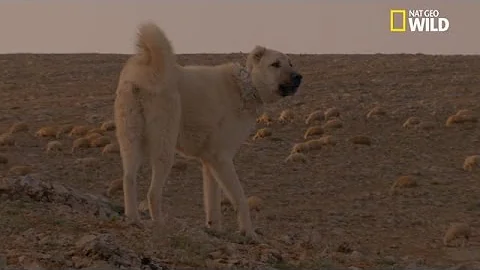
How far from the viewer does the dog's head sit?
35.3ft

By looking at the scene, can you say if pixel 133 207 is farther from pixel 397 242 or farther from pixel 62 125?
pixel 62 125

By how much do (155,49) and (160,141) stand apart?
0.93 m

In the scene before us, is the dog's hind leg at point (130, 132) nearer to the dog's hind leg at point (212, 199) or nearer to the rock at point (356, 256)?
the dog's hind leg at point (212, 199)

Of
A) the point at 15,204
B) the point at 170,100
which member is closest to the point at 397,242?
the point at 170,100

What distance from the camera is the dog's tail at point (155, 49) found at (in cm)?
978

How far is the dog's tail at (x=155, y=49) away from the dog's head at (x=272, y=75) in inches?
48.5

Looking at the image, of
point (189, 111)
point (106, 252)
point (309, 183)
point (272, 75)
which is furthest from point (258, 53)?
point (309, 183)

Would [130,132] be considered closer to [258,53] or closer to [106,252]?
[258,53]

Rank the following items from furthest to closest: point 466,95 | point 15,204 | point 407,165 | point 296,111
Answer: point 466,95
point 296,111
point 407,165
point 15,204

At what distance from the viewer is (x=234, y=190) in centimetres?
989

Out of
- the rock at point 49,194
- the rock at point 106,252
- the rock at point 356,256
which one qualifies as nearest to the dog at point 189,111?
the rock at point 49,194

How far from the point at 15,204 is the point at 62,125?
13793 millimetres

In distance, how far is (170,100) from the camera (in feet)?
32.0

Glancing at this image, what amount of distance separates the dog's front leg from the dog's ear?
4.65ft
